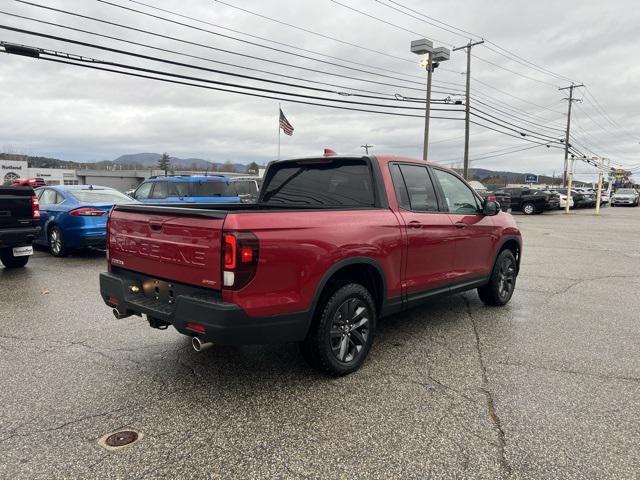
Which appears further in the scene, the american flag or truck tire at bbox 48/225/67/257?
the american flag

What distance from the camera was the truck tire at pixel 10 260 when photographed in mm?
8008

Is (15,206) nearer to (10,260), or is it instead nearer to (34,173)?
(10,260)

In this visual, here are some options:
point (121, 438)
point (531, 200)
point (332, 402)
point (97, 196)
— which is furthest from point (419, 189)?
point (531, 200)

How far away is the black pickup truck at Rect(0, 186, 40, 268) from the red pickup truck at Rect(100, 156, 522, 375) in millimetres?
4600

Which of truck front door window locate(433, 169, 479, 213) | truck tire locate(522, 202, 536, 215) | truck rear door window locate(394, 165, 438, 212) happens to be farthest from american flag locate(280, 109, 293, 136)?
truck rear door window locate(394, 165, 438, 212)

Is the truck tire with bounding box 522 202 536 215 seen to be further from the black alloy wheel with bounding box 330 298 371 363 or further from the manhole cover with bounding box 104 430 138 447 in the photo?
the manhole cover with bounding box 104 430 138 447

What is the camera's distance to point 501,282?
20.1 ft

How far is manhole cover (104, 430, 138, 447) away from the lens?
2848mm

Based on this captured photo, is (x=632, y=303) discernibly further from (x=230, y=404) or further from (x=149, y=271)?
(x=149, y=271)

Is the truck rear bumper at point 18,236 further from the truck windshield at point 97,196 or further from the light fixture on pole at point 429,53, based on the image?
the light fixture on pole at point 429,53

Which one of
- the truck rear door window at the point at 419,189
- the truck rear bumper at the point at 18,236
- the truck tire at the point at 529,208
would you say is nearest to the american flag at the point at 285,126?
the truck tire at the point at 529,208

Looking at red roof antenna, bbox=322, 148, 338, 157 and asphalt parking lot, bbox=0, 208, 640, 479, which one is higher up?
red roof antenna, bbox=322, 148, 338, 157

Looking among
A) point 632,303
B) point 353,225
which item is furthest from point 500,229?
point 353,225

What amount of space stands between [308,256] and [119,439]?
1.68m
